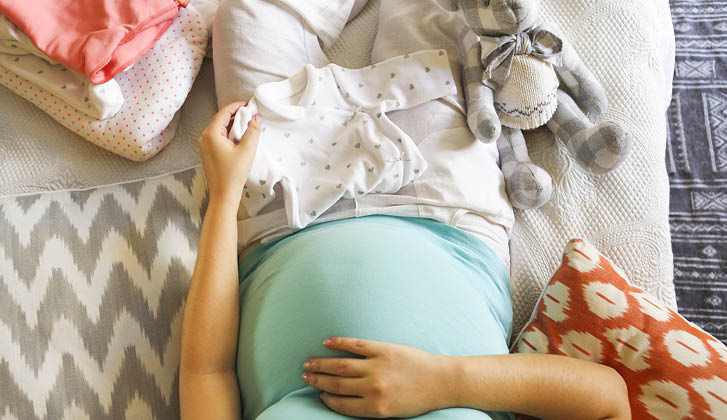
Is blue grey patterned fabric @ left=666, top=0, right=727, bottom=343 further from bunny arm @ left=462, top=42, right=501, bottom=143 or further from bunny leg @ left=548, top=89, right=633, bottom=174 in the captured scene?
bunny arm @ left=462, top=42, right=501, bottom=143

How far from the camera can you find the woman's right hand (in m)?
0.97

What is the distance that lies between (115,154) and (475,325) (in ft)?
2.37

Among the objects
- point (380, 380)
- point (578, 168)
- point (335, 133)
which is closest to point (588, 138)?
point (578, 168)

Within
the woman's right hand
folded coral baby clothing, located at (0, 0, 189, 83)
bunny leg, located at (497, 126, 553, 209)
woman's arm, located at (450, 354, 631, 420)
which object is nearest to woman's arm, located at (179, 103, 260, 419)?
the woman's right hand

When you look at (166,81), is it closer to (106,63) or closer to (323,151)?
(106,63)

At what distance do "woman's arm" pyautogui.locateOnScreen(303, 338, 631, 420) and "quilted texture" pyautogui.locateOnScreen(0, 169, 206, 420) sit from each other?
336 mm

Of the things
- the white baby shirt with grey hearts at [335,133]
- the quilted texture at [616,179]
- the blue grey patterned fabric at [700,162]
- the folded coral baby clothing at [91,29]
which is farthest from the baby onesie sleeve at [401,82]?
the blue grey patterned fabric at [700,162]

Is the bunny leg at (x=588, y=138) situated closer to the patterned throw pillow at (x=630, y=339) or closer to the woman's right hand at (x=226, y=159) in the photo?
the patterned throw pillow at (x=630, y=339)

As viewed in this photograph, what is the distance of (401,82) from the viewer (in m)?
1.06

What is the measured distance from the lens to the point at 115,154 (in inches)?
43.6

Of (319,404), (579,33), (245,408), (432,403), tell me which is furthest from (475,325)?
(579,33)

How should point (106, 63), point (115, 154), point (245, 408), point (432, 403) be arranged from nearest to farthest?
1. point (432, 403)
2. point (245, 408)
3. point (106, 63)
4. point (115, 154)

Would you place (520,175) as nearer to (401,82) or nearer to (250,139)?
(401,82)

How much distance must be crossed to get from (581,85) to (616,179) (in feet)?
0.59
